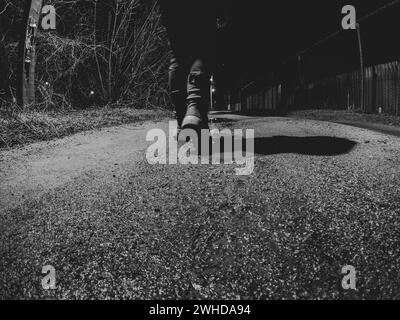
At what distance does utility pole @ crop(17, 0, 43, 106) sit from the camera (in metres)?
4.91

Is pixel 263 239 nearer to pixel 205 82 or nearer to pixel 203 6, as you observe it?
pixel 205 82

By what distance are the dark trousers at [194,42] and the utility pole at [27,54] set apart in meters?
3.10

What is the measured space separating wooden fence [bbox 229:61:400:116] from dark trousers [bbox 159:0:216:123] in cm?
635

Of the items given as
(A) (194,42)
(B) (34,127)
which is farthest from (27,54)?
(A) (194,42)

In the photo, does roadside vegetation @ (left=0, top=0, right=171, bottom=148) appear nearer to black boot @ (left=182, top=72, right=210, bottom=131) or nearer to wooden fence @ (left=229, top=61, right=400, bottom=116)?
wooden fence @ (left=229, top=61, right=400, bottom=116)

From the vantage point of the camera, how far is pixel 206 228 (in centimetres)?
135

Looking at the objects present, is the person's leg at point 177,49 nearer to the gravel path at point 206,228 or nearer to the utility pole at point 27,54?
the gravel path at point 206,228

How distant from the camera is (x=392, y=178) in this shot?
168cm

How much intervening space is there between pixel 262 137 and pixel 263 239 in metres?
1.53

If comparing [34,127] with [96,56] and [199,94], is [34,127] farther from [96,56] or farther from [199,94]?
[96,56]

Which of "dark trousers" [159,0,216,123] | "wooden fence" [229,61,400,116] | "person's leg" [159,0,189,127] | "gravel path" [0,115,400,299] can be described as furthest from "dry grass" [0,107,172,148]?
"wooden fence" [229,61,400,116]

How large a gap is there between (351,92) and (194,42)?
7.97 metres

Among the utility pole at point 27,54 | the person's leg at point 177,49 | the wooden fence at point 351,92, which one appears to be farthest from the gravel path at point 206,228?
the wooden fence at point 351,92

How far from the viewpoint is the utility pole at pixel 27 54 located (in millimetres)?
4914
